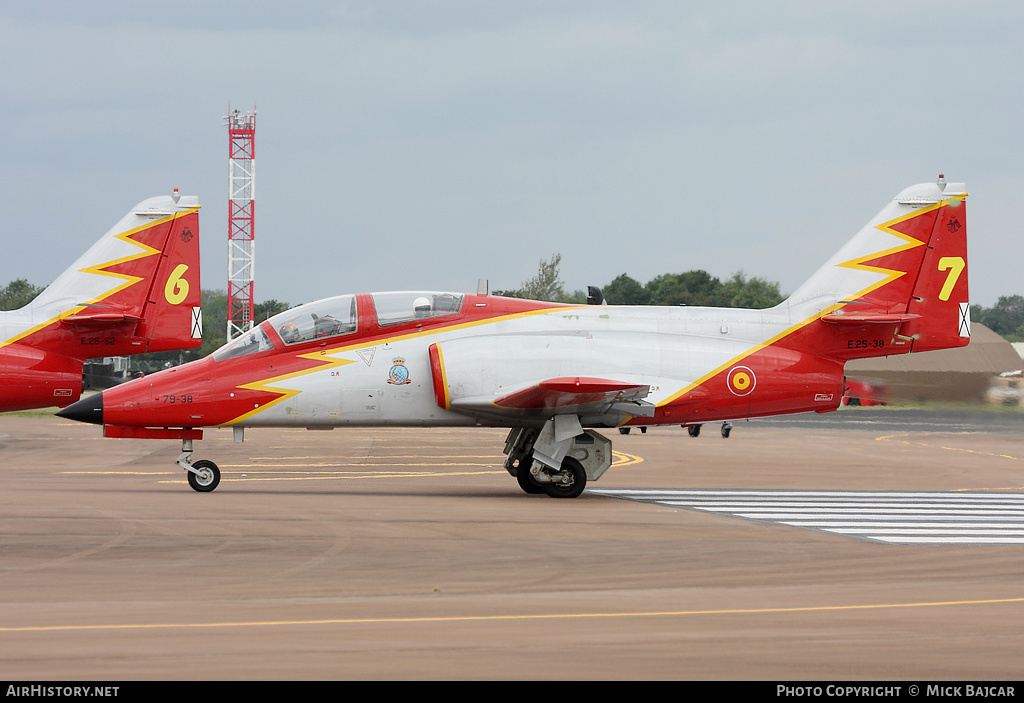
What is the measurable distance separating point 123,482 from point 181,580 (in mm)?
9352

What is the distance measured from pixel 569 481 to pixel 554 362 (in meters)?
1.92

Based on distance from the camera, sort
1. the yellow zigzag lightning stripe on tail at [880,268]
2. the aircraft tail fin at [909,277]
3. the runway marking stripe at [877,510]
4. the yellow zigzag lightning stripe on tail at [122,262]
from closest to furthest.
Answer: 1. the runway marking stripe at [877,510]
2. the yellow zigzag lightning stripe on tail at [880,268]
3. the aircraft tail fin at [909,277]
4. the yellow zigzag lightning stripe on tail at [122,262]

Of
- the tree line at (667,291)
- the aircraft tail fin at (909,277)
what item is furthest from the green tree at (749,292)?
the aircraft tail fin at (909,277)

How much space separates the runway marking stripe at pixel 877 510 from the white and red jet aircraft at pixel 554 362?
4.80 feet

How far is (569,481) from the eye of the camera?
1579 cm

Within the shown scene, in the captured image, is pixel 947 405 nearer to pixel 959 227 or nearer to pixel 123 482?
pixel 959 227

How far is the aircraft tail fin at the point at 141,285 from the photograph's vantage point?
1988cm

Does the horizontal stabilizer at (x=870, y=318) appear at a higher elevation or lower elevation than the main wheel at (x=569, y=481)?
higher

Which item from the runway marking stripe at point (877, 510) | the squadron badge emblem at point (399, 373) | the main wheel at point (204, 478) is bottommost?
the runway marking stripe at point (877, 510)

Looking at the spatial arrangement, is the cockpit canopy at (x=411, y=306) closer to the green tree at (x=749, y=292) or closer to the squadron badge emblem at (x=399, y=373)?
the squadron badge emblem at (x=399, y=373)

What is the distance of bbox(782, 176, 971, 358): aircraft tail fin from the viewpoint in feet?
56.1

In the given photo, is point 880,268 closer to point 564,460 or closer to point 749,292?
point 564,460

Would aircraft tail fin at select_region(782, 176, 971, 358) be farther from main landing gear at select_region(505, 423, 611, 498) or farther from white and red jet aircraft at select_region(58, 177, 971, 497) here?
main landing gear at select_region(505, 423, 611, 498)

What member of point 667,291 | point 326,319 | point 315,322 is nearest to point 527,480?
point 326,319
